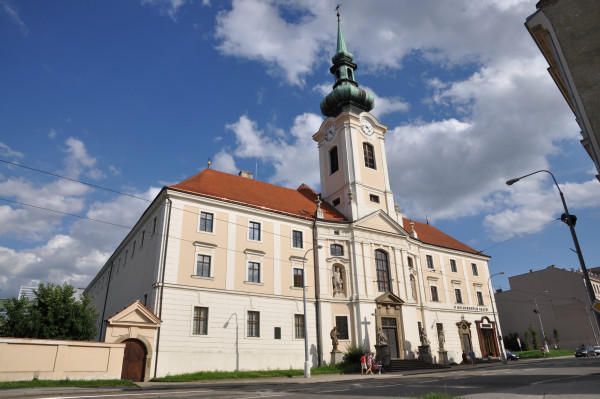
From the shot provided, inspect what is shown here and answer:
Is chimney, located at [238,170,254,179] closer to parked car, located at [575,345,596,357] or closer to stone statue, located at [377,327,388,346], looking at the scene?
stone statue, located at [377,327,388,346]

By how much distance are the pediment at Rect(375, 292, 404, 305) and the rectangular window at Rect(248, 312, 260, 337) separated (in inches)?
392

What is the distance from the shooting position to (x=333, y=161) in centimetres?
3909

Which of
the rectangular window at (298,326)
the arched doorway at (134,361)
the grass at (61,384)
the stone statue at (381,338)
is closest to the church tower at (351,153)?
the stone statue at (381,338)

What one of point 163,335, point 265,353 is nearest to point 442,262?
point 265,353

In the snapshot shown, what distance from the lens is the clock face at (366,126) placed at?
126 ft

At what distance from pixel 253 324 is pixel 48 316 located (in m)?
12.3

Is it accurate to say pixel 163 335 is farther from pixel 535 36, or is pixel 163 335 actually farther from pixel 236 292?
pixel 535 36

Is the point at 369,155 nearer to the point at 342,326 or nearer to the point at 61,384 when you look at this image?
the point at 342,326

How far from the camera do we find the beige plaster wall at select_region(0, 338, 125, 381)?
16406 millimetres

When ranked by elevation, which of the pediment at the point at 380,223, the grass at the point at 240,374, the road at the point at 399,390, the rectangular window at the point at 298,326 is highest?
the pediment at the point at 380,223

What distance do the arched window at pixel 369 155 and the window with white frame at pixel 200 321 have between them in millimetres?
20525

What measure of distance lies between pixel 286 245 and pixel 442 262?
802 inches

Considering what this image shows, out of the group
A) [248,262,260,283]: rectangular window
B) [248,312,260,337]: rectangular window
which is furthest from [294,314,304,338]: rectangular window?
[248,262,260,283]: rectangular window

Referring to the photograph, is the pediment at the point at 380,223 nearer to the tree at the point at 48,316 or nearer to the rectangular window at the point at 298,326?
the rectangular window at the point at 298,326
